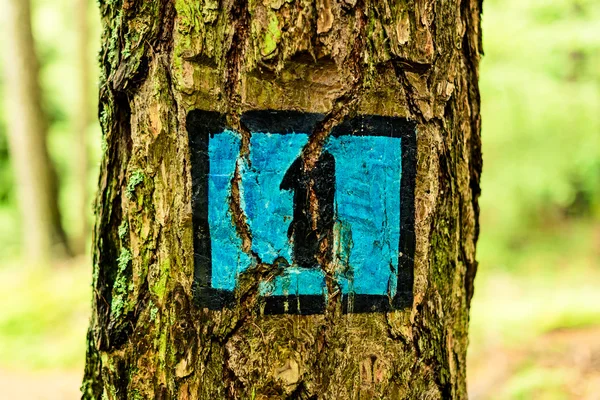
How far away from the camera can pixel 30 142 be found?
21.5 feet

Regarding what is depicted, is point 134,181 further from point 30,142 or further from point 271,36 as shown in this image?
point 30,142

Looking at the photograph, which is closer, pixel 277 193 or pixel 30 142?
pixel 277 193

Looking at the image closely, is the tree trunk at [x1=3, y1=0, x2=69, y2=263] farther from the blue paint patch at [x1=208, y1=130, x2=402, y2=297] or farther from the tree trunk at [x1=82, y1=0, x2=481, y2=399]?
the blue paint patch at [x1=208, y1=130, x2=402, y2=297]

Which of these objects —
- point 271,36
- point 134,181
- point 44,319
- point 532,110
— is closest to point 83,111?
point 44,319

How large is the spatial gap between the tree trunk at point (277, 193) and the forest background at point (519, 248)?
2313 mm

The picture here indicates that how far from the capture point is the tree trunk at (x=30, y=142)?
618 centimetres

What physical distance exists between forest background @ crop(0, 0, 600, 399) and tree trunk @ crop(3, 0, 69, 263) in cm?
24

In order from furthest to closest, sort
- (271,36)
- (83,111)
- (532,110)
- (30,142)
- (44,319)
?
(83,111)
(30,142)
(44,319)
(532,110)
(271,36)

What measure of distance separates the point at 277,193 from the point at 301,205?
1.8 inches

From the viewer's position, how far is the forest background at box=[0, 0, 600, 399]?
12.9ft

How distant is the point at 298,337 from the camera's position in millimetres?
970

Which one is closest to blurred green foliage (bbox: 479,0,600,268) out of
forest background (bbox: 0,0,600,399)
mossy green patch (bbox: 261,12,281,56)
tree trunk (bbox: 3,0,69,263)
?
forest background (bbox: 0,0,600,399)

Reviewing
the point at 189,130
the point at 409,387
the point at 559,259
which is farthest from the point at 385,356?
the point at 559,259

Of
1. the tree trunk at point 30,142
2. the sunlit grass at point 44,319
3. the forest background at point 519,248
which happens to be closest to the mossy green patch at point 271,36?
the forest background at point 519,248
